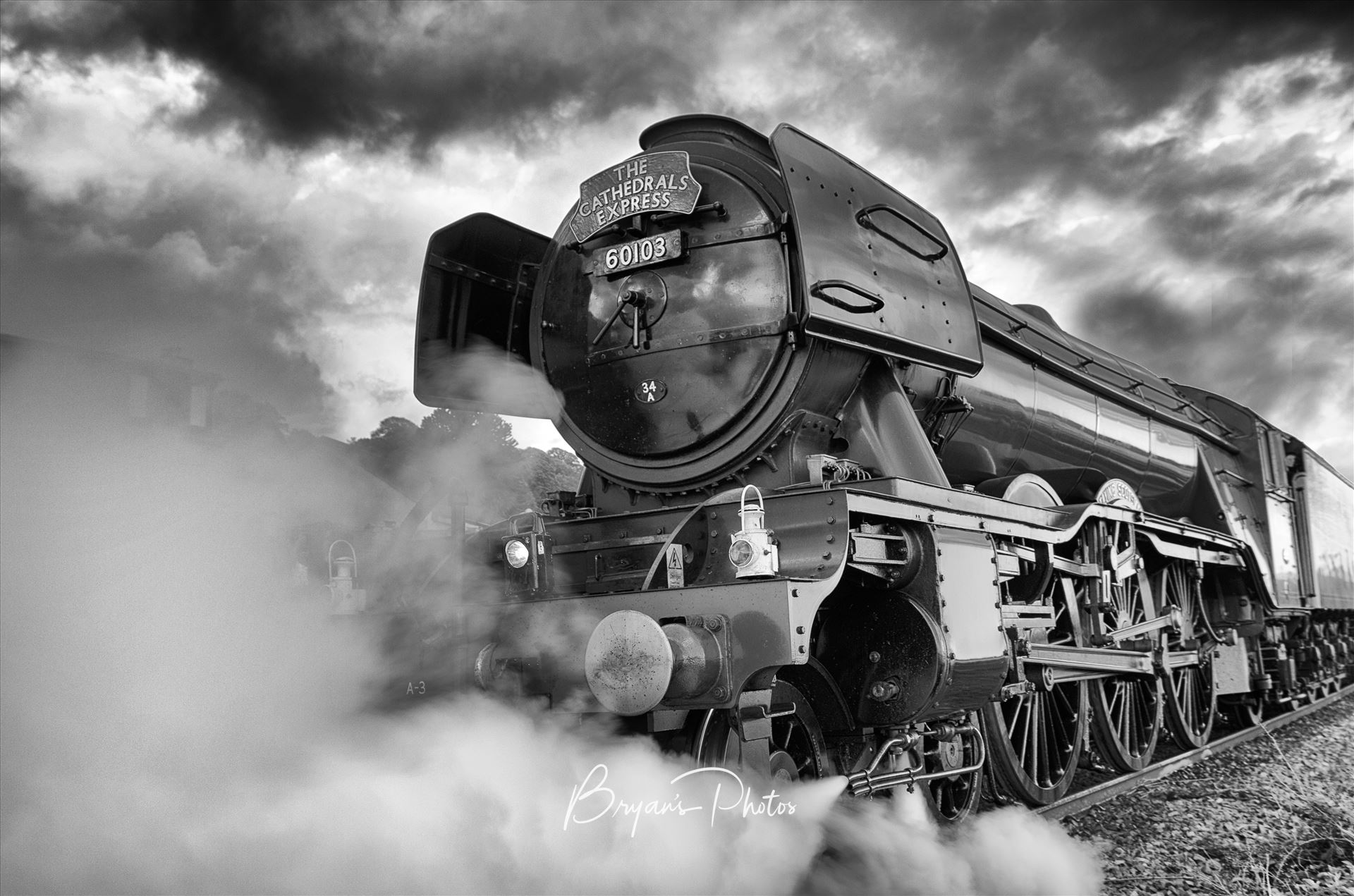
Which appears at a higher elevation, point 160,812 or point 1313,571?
point 1313,571

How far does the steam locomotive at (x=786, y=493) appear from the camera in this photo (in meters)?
3.09

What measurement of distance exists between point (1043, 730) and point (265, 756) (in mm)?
3460

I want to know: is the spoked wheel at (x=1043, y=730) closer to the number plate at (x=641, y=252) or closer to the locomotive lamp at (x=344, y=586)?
the number plate at (x=641, y=252)

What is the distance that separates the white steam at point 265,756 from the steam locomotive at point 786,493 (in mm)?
213

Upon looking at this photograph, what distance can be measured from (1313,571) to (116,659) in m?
9.30

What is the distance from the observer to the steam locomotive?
3088 mm

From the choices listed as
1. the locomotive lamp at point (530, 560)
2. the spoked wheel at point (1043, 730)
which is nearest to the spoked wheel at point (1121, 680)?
the spoked wheel at point (1043, 730)

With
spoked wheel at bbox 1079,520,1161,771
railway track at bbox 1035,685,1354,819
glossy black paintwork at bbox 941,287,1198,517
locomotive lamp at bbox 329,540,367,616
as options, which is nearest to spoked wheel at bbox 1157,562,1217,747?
railway track at bbox 1035,685,1354,819

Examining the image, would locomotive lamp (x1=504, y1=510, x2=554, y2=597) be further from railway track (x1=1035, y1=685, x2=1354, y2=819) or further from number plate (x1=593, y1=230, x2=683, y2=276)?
railway track (x1=1035, y1=685, x2=1354, y2=819)

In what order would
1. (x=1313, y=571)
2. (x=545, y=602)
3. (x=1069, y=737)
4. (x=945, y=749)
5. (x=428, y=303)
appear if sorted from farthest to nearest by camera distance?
(x=1313, y=571) → (x=1069, y=737) → (x=428, y=303) → (x=945, y=749) → (x=545, y=602)

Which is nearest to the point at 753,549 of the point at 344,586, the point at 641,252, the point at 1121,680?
the point at 344,586

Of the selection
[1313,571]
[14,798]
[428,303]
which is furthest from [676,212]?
[1313,571]

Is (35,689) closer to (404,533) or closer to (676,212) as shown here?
(404,533)

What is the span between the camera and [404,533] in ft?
12.4
